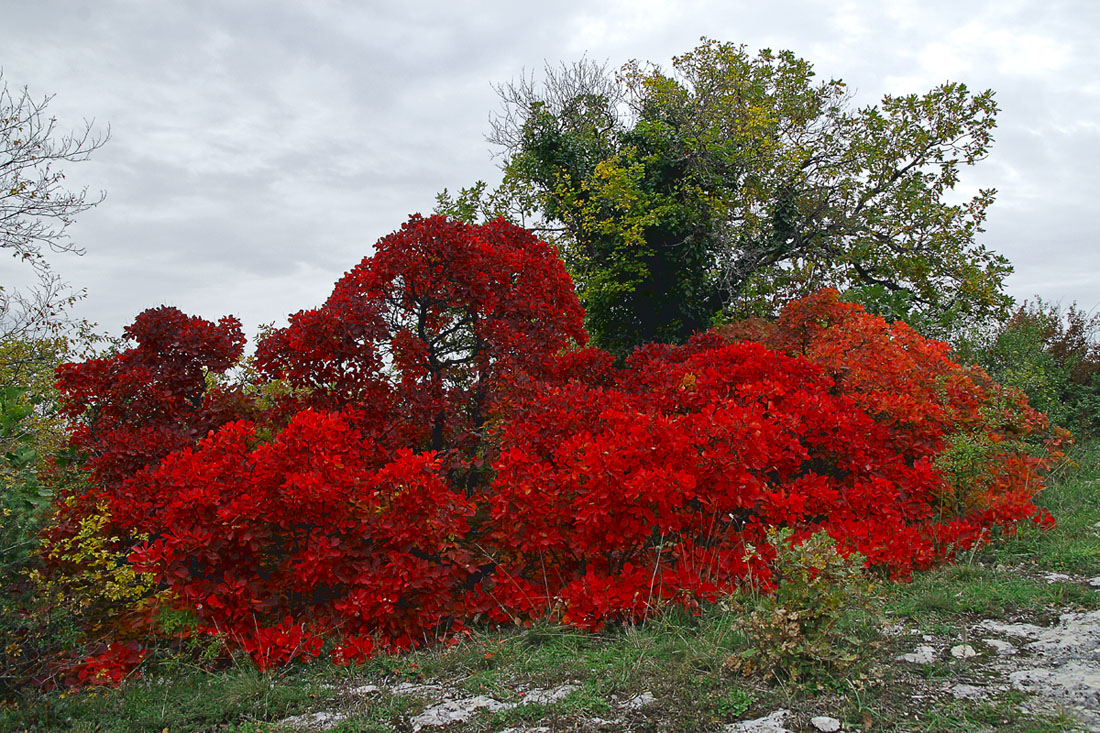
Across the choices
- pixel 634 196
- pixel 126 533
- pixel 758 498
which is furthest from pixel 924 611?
pixel 634 196

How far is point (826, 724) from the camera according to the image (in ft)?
8.51

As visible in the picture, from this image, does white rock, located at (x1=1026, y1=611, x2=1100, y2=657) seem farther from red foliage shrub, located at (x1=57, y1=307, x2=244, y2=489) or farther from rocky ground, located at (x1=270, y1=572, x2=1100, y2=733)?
red foliage shrub, located at (x1=57, y1=307, x2=244, y2=489)

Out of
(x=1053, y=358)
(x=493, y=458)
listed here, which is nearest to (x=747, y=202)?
(x=1053, y=358)

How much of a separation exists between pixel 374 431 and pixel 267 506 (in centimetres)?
105

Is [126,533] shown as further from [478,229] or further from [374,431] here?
[478,229]

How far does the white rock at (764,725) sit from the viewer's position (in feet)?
8.50

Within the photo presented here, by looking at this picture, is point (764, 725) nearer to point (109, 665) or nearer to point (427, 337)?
point (109, 665)

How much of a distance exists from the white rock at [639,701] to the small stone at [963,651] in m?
1.32

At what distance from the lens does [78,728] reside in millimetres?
3195

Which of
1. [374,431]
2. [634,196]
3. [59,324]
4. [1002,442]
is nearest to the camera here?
[374,431]

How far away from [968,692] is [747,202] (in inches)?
360

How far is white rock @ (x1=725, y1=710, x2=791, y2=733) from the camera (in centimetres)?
259

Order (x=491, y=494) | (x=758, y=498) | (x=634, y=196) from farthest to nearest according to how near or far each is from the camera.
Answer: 1. (x=634, y=196)
2. (x=491, y=494)
3. (x=758, y=498)

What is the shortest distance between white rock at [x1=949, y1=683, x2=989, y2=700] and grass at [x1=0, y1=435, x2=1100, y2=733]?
5cm
